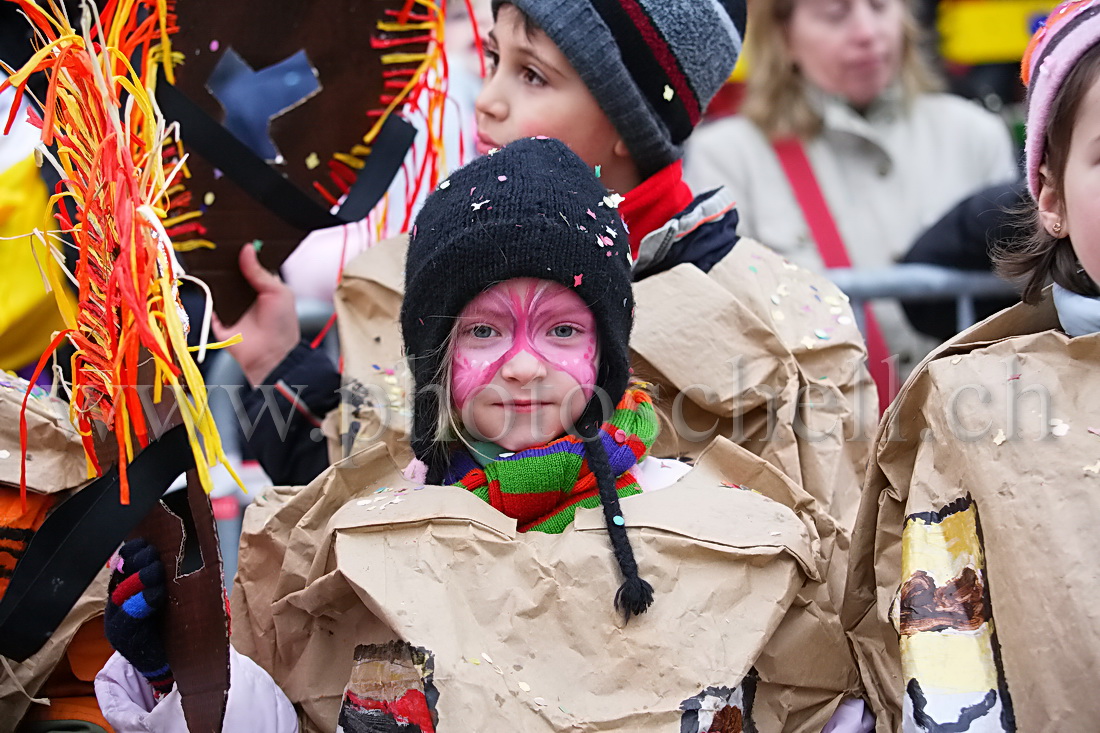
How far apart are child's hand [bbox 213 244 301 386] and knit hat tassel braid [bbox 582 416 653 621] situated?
3.23 feet

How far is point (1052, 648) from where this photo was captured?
158 centimetres

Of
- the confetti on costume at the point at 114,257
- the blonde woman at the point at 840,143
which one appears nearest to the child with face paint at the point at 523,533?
the confetti on costume at the point at 114,257

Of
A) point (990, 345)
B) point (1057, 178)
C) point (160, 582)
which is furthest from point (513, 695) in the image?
point (1057, 178)

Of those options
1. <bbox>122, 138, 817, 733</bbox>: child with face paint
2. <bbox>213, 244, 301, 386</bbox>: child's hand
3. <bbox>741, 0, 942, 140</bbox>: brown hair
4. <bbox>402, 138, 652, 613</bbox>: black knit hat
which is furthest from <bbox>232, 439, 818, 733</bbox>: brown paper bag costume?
<bbox>741, 0, 942, 140</bbox>: brown hair

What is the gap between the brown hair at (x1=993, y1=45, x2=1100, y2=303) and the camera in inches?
70.6

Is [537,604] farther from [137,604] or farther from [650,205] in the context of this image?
[650,205]

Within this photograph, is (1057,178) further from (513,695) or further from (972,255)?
(972,255)

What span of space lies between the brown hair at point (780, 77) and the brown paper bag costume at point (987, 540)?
1.87m

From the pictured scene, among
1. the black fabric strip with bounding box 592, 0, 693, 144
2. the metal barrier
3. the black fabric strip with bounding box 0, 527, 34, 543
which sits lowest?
the metal barrier

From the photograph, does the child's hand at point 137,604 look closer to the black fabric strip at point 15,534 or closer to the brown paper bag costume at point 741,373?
the black fabric strip at point 15,534

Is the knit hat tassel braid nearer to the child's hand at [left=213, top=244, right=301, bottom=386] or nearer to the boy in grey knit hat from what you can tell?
the boy in grey knit hat

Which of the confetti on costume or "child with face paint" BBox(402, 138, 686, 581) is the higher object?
the confetti on costume

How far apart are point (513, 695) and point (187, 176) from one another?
4.48 ft

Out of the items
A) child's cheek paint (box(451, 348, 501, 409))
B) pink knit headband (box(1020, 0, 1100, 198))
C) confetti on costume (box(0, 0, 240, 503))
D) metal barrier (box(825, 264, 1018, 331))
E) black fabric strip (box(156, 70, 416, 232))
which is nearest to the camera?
confetti on costume (box(0, 0, 240, 503))
